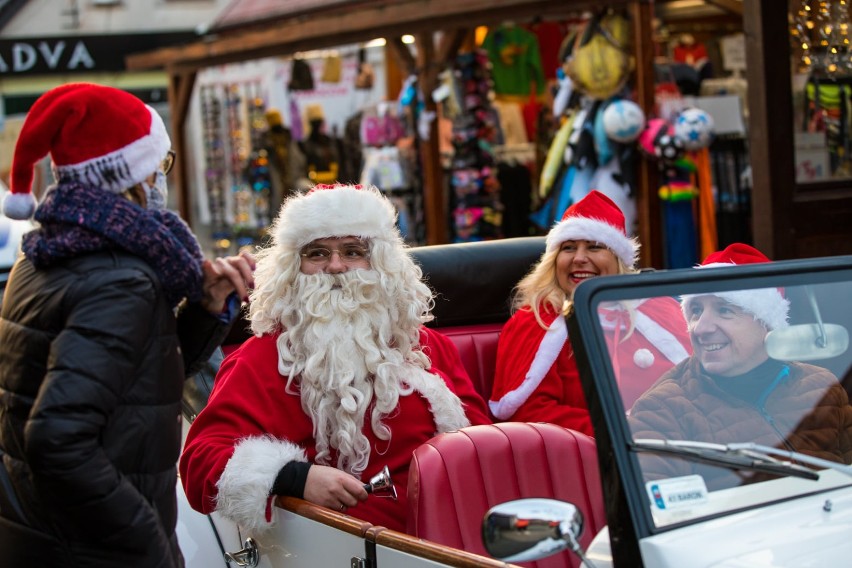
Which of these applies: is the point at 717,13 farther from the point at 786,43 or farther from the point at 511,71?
the point at 786,43

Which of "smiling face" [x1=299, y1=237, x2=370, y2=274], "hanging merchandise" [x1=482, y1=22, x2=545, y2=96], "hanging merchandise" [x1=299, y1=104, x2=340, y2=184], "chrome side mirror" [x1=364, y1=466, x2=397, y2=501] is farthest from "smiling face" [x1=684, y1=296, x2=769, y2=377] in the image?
"hanging merchandise" [x1=299, y1=104, x2=340, y2=184]

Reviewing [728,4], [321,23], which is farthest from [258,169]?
[728,4]

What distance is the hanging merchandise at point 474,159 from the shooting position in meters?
10.5

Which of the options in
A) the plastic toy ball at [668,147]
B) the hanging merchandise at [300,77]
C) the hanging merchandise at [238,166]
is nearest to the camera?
the plastic toy ball at [668,147]

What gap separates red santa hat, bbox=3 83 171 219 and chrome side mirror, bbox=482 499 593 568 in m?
1.10

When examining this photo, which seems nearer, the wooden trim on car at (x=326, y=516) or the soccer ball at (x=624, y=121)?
the wooden trim on car at (x=326, y=516)

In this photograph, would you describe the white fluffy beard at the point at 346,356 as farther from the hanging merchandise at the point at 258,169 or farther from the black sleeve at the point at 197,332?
the hanging merchandise at the point at 258,169

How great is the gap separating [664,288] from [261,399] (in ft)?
5.38

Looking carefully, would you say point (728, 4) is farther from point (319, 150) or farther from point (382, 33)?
point (319, 150)

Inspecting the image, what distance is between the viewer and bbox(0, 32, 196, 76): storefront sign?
2114 centimetres

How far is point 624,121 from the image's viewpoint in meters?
8.46

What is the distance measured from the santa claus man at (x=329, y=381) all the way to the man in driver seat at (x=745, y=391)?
111cm

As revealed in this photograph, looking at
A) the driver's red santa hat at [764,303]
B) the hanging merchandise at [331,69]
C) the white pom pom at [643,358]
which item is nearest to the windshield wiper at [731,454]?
the white pom pom at [643,358]

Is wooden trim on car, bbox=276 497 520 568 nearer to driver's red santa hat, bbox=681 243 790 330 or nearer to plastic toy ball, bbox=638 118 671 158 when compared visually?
driver's red santa hat, bbox=681 243 790 330
